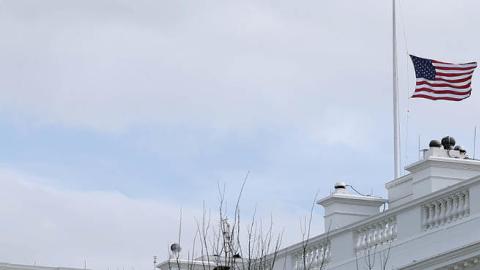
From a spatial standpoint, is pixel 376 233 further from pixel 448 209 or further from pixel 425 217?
pixel 448 209

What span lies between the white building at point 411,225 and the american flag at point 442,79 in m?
1.30

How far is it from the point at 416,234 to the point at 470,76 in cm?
674

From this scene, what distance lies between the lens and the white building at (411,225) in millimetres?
35469

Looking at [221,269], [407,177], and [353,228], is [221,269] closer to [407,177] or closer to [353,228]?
[353,228]

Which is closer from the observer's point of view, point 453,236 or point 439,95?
point 453,236

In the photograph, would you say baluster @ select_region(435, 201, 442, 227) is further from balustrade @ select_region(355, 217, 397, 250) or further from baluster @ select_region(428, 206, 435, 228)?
balustrade @ select_region(355, 217, 397, 250)

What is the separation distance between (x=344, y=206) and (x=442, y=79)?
11.9ft

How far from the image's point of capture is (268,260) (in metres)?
40.8

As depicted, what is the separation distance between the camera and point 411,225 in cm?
3750

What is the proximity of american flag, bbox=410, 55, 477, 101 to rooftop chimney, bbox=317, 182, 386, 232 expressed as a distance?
2.67 meters

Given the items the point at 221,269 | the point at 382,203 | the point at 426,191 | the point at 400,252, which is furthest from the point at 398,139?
the point at 221,269

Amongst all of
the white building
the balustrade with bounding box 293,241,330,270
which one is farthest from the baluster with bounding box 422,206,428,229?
the balustrade with bounding box 293,241,330,270

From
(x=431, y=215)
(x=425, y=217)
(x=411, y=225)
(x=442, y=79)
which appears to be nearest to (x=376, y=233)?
(x=411, y=225)

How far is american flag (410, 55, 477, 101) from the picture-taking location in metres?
42.8
